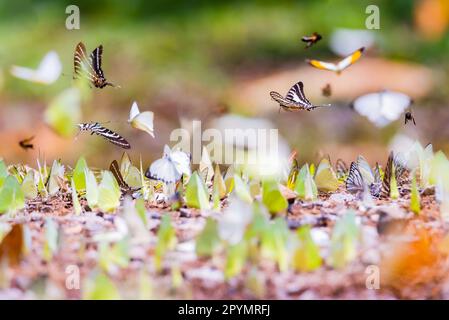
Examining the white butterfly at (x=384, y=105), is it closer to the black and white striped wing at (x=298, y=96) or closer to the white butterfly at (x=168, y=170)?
the black and white striped wing at (x=298, y=96)

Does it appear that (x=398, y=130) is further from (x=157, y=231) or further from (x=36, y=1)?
(x=36, y=1)

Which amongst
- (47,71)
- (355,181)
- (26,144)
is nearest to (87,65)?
(47,71)

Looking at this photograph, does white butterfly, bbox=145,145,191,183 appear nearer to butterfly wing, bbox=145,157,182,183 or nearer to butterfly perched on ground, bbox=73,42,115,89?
butterfly wing, bbox=145,157,182,183

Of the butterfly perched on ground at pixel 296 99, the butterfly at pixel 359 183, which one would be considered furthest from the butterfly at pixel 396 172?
the butterfly perched on ground at pixel 296 99

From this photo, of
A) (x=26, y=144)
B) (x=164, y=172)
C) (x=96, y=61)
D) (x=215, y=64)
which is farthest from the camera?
(x=215, y=64)

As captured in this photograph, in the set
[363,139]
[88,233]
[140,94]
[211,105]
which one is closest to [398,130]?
[363,139]

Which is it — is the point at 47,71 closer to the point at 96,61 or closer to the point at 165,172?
the point at 96,61
